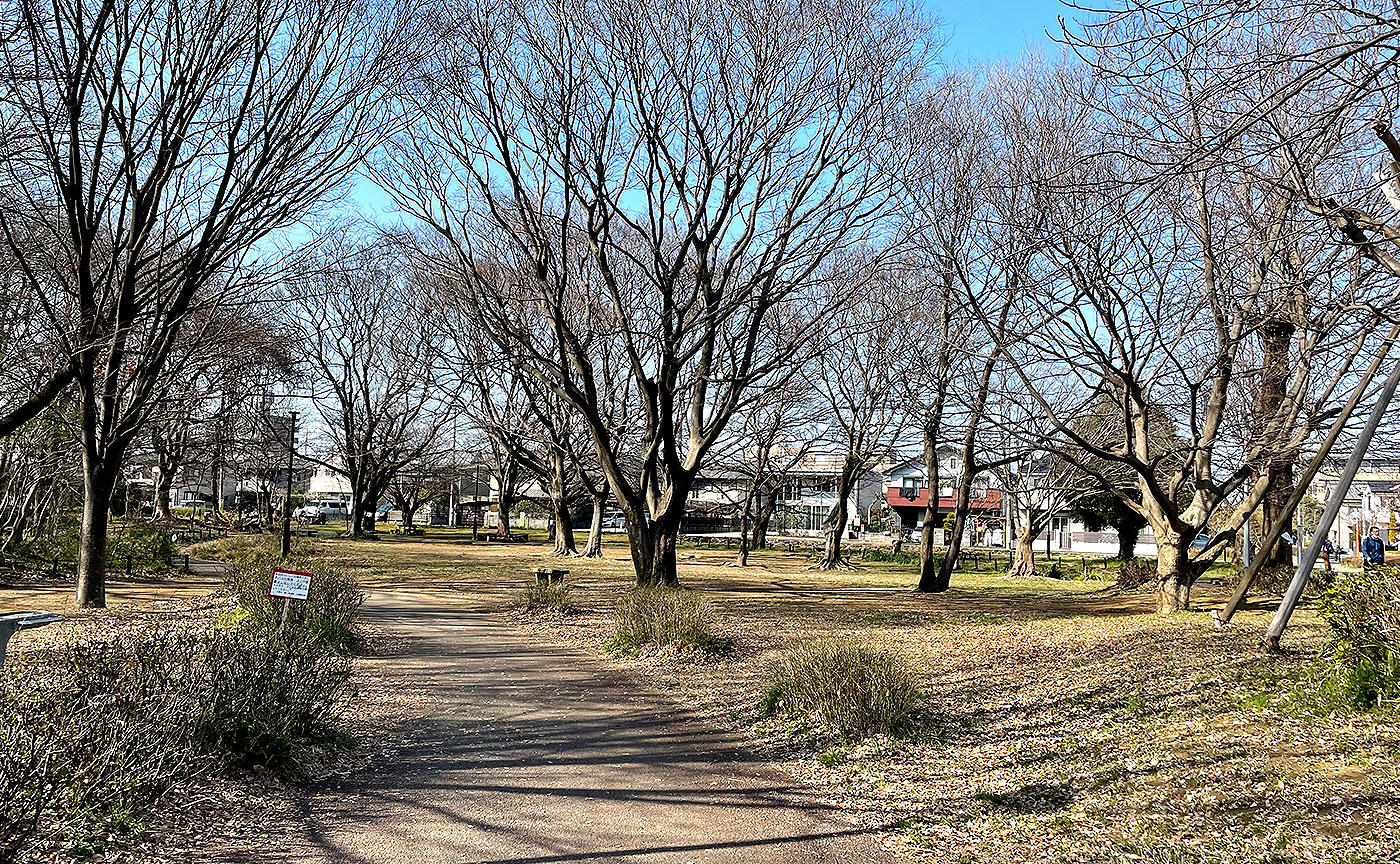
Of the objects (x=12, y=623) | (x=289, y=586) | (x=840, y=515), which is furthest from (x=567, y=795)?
(x=840, y=515)

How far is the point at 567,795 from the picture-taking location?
664cm

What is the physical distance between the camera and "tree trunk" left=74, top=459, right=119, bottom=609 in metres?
15.0

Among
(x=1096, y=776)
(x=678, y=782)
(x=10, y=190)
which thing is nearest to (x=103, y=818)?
(x=678, y=782)

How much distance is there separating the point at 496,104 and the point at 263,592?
30.6ft

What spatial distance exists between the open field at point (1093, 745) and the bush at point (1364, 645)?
25 cm

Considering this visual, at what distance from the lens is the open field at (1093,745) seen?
18.2 feet

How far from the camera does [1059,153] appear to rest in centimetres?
1479

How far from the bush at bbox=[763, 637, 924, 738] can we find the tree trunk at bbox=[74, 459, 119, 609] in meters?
10.9

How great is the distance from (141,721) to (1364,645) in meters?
8.05

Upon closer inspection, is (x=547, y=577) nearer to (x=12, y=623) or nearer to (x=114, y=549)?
(x=114, y=549)

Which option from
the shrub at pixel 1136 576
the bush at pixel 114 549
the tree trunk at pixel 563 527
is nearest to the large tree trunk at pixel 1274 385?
the shrub at pixel 1136 576

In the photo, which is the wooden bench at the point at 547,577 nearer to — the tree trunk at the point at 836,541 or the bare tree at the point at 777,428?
the bare tree at the point at 777,428

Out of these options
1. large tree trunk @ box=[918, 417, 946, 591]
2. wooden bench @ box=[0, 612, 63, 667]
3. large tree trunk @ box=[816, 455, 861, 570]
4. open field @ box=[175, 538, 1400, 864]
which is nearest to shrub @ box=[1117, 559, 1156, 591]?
large tree trunk @ box=[918, 417, 946, 591]

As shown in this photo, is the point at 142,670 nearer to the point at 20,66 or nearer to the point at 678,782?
the point at 678,782
